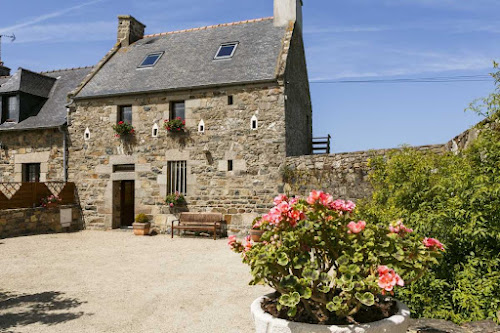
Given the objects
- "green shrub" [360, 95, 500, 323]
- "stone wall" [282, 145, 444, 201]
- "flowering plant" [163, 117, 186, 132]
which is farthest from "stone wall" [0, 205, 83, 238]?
"green shrub" [360, 95, 500, 323]

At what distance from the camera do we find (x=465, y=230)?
3627 millimetres

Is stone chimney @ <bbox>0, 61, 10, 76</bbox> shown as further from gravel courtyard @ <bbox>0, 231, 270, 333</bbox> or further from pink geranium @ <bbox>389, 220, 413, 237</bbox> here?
pink geranium @ <bbox>389, 220, 413, 237</bbox>

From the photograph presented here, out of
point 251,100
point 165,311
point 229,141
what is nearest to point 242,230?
point 229,141

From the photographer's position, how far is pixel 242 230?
38.1ft

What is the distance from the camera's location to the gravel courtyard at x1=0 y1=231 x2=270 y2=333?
4500 mm

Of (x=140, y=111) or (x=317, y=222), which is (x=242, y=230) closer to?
(x=140, y=111)

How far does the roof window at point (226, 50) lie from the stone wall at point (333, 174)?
15.2 ft

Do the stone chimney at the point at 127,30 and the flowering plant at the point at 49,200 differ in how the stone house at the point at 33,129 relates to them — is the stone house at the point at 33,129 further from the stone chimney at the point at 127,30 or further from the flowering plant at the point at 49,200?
the stone chimney at the point at 127,30

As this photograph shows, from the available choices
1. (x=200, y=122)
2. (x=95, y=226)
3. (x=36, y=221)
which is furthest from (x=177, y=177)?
(x=36, y=221)

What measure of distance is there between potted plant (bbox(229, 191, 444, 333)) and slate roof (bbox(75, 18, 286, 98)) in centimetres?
909

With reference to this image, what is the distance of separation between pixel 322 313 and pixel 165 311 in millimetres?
2670

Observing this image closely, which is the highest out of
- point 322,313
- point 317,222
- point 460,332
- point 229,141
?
point 229,141

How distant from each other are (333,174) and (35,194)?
9945mm

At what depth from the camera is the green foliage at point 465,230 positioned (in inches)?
139
